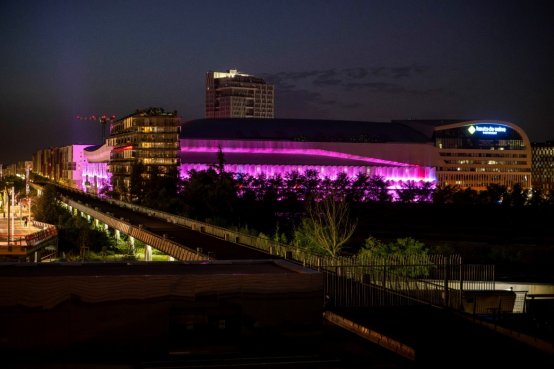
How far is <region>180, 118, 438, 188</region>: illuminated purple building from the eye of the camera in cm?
14588

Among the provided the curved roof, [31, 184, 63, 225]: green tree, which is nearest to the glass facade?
the curved roof

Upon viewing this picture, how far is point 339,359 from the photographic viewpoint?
14.3 m

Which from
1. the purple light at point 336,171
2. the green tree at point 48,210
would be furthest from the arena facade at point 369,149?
the green tree at point 48,210

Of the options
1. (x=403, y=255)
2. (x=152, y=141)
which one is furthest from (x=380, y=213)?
(x=403, y=255)

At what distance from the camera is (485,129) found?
170250mm

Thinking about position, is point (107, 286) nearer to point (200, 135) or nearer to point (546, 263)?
point (546, 263)

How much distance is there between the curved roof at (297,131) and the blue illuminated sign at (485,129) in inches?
417

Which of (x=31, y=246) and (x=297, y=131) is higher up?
(x=297, y=131)

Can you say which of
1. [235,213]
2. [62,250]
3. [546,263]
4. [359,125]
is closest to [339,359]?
[546,263]

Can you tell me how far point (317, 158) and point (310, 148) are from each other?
2588 millimetres

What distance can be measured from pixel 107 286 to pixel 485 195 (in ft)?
401

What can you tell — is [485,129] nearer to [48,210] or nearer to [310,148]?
[310,148]

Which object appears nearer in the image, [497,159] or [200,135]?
[200,135]

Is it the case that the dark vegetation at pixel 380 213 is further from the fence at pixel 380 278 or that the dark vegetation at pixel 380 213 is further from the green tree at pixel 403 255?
the green tree at pixel 403 255
